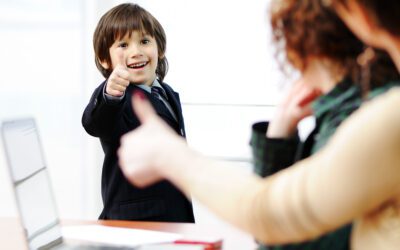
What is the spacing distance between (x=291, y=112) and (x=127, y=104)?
993 mm

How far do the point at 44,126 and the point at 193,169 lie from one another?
7.55 ft

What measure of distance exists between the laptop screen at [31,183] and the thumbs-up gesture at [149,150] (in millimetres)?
556

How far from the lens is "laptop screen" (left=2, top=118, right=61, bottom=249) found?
1150 millimetres

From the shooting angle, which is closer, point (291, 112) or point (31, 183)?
point (291, 112)

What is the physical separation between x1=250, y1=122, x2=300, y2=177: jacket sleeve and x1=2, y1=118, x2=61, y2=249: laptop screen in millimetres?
453

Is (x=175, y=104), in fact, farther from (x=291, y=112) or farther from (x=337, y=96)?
(x=337, y=96)

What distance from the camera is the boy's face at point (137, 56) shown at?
1.90 m

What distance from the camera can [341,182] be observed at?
0.52 m

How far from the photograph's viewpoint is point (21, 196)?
1151mm

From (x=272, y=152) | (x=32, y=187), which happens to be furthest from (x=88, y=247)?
(x=272, y=152)

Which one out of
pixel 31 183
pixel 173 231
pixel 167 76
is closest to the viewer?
pixel 31 183

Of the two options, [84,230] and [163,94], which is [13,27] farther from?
[84,230]

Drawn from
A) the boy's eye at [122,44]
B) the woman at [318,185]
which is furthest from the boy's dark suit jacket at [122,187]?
the woman at [318,185]

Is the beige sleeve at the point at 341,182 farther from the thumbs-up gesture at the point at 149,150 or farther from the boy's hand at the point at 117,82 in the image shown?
the boy's hand at the point at 117,82
